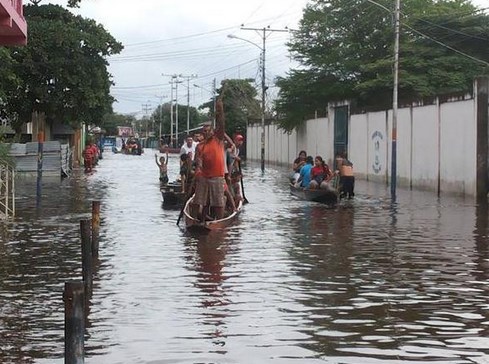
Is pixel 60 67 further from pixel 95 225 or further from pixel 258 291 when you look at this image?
pixel 258 291

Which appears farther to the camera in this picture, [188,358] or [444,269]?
[444,269]

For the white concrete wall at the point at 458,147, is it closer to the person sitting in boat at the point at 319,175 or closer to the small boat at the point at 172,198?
the person sitting in boat at the point at 319,175

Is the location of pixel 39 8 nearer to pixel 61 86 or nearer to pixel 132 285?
pixel 61 86

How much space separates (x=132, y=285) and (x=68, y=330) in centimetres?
548

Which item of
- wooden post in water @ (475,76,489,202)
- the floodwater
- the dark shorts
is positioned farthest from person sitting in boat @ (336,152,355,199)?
the dark shorts

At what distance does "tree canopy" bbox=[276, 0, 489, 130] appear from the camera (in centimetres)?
4725

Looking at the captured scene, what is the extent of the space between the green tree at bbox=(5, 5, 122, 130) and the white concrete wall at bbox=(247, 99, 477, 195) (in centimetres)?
1374

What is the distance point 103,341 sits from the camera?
27.1 ft

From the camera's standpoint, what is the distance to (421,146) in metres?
36.0

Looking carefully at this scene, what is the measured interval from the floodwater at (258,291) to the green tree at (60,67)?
23.8 metres

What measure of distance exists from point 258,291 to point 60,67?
115 ft

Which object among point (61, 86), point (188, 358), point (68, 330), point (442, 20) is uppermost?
point (442, 20)

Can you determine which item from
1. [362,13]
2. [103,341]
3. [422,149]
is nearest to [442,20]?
[362,13]

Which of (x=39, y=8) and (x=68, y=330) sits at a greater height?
(x=39, y=8)
